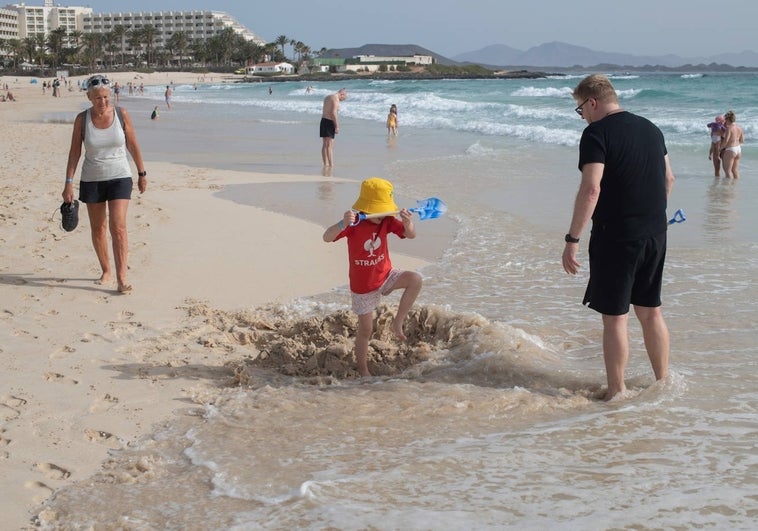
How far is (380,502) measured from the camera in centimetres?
345

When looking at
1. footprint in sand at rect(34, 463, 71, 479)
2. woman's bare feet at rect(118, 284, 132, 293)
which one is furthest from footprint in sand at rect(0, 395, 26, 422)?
woman's bare feet at rect(118, 284, 132, 293)

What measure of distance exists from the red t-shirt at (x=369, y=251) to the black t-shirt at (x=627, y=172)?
1.25 m

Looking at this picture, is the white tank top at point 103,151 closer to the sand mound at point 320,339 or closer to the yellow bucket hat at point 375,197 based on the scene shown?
the sand mound at point 320,339

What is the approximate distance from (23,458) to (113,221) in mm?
3101

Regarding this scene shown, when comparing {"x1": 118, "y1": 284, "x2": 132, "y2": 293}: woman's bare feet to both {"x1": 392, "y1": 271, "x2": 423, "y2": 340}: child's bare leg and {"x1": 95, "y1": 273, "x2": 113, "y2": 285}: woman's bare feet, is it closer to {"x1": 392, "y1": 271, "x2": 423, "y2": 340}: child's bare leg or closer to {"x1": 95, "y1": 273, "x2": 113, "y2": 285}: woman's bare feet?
{"x1": 95, "y1": 273, "x2": 113, "y2": 285}: woman's bare feet

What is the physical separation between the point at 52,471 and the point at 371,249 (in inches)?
85.4

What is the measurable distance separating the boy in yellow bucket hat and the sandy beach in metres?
0.98

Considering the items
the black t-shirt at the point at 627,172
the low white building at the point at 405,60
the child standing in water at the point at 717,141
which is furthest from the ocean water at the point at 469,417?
the low white building at the point at 405,60

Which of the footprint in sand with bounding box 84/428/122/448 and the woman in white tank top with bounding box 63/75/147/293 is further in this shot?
the woman in white tank top with bounding box 63/75/147/293

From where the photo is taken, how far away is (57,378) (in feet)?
16.0

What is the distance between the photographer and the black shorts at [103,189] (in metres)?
6.58

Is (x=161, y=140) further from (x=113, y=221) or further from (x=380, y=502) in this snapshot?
(x=380, y=502)

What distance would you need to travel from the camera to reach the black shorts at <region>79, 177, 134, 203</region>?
21.6 feet

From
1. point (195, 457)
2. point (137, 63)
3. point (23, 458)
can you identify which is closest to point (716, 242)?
point (195, 457)
